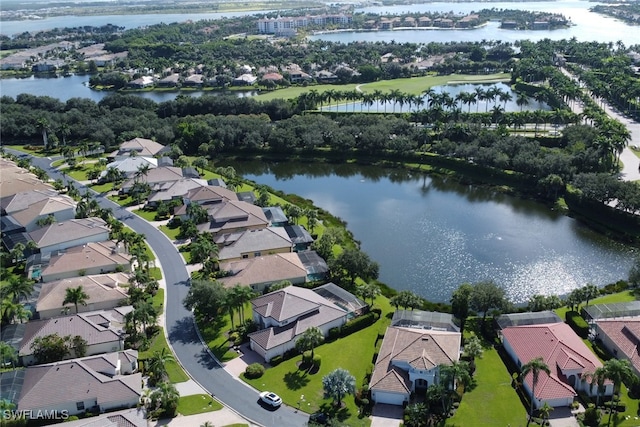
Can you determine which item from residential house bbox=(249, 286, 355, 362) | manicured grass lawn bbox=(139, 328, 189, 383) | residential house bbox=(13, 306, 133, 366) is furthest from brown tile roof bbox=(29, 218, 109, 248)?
residential house bbox=(249, 286, 355, 362)

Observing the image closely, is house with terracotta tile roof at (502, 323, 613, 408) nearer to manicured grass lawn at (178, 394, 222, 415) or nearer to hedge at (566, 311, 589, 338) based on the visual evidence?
hedge at (566, 311, 589, 338)

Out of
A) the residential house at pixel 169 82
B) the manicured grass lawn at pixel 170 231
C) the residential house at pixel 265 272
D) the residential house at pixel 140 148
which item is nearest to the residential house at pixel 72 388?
the residential house at pixel 265 272

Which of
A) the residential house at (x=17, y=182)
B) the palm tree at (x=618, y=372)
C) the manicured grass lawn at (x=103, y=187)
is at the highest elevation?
the palm tree at (x=618, y=372)

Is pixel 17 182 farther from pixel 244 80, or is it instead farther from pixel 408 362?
pixel 244 80

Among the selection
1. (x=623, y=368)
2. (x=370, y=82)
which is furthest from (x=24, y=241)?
(x=370, y=82)

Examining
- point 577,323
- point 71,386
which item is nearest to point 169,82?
point 71,386

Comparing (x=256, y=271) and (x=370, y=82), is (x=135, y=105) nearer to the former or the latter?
(x=370, y=82)

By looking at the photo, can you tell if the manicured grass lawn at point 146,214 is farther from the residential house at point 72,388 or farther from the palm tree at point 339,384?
the palm tree at point 339,384
